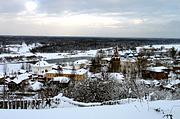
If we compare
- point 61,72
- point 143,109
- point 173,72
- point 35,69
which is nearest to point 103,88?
point 143,109

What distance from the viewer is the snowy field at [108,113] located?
19.3 ft

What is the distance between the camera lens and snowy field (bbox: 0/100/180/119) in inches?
232

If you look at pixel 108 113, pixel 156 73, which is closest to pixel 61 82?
pixel 156 73

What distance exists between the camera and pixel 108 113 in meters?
6.06

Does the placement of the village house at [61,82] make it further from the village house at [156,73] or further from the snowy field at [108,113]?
the snowy field at [108,113]

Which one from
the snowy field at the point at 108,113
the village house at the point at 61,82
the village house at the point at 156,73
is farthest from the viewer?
the village house at the point at 156,73

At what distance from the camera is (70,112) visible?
614 centimetres

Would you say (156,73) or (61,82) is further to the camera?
(156,73)

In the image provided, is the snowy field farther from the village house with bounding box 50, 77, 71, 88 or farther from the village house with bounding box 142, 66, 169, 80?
the village house with bounding box 142, 66, 169, 80

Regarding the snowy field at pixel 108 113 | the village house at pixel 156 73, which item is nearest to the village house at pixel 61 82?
the village house at pixel 156 73

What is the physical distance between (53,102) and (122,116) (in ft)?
7.96

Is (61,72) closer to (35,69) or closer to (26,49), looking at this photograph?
Answer: (35,69)

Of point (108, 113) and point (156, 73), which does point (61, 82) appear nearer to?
point (156, 73)

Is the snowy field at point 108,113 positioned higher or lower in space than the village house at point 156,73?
higher
